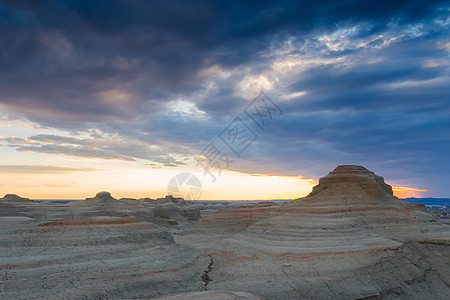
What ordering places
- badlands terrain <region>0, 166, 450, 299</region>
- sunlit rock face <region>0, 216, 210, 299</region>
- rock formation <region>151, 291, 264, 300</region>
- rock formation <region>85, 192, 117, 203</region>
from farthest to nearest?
rock formation <region>85, 192, 117, 203</region> < badlands terrain <region>0, 166, 450, 299</region> < sunlit rock face <region>0, 216, 210, 299</region> < rock formation <region>151, 291, 264, 300</region>

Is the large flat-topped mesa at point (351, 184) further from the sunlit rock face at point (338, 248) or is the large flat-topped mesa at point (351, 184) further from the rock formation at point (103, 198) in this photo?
the rock formation at point (103, 198)

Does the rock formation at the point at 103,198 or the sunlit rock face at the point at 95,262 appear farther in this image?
the rock formation at the point at 103,198

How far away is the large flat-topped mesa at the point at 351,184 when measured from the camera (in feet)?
119

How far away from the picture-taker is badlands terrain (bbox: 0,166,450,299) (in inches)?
656

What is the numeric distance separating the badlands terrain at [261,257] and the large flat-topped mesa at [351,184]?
Answer: 0.19m

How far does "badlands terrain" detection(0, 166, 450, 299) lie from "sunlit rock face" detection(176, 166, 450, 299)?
86mm

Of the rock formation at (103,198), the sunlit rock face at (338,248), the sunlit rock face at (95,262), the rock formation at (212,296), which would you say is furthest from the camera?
the rock formation at (103,198)

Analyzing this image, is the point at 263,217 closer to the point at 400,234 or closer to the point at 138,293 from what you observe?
the point at 400,234

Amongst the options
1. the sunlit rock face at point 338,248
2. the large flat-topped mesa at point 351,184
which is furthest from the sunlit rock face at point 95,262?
the large flat-topped mesa at point 351,184

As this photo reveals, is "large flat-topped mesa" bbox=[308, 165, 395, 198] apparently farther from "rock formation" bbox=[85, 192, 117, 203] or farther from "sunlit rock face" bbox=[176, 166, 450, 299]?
"rock formation" bbox=[85, 192, 117, 203]

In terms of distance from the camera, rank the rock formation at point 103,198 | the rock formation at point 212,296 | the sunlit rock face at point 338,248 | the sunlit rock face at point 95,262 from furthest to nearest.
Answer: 1. the rock formation at point 103,198
2. the sunlit rock face at point 338,248
3. the sunlit rock face at point 95,262
4. the rock formation at point 212,296

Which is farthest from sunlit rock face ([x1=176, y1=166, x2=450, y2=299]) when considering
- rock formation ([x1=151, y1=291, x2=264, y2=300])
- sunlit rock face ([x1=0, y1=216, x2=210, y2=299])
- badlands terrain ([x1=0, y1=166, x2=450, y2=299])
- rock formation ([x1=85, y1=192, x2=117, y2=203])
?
rock formation ([x1=85, y1=192, x2=117, y2=203])

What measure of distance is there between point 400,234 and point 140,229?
23225mm

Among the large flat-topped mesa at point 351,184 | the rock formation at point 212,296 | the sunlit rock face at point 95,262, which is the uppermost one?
the large flat-topped mesa at point 351,184
